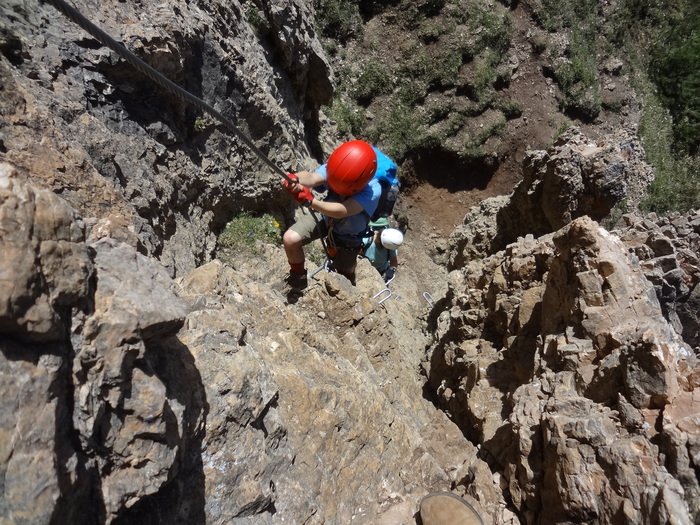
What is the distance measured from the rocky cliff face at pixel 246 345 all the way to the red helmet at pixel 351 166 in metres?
1.36

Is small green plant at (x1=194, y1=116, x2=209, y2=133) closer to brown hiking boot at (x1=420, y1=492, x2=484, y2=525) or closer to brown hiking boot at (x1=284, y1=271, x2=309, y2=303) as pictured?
brown hiking boot at (x1=284, y1=271, x2=309, y2=303)

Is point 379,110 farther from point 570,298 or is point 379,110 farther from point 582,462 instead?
point 582,462

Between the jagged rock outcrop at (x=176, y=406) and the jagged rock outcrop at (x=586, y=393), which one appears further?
the jagged rock outcrop at (x=586, y=393)

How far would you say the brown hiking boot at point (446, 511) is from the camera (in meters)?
3.47

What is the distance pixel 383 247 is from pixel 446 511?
5171 millimetres

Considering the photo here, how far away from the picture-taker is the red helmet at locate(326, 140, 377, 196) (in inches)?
199

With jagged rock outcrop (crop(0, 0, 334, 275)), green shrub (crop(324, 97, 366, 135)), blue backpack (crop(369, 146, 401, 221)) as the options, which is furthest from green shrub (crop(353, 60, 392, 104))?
blue backpack (crop(369, 146, 401, 221))

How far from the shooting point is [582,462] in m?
3.18

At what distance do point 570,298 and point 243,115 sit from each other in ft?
17.6

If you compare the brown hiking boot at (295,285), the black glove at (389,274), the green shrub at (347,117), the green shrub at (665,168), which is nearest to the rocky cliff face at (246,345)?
the brown hiking boot at (295,285)

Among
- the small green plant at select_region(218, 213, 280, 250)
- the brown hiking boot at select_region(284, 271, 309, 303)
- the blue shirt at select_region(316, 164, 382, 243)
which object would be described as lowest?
the small green plant at select_region(218, 213, 280, 250)

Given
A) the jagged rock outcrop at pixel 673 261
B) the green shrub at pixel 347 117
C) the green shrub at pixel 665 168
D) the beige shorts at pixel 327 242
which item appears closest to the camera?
the jagged rock outcrop at pixel 673 261

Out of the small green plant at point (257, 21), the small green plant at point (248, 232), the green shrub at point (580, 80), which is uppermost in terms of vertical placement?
the green shrub at point (580, 80)

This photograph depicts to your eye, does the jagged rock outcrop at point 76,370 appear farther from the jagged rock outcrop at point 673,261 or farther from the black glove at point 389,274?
the black glove at point 389,274
